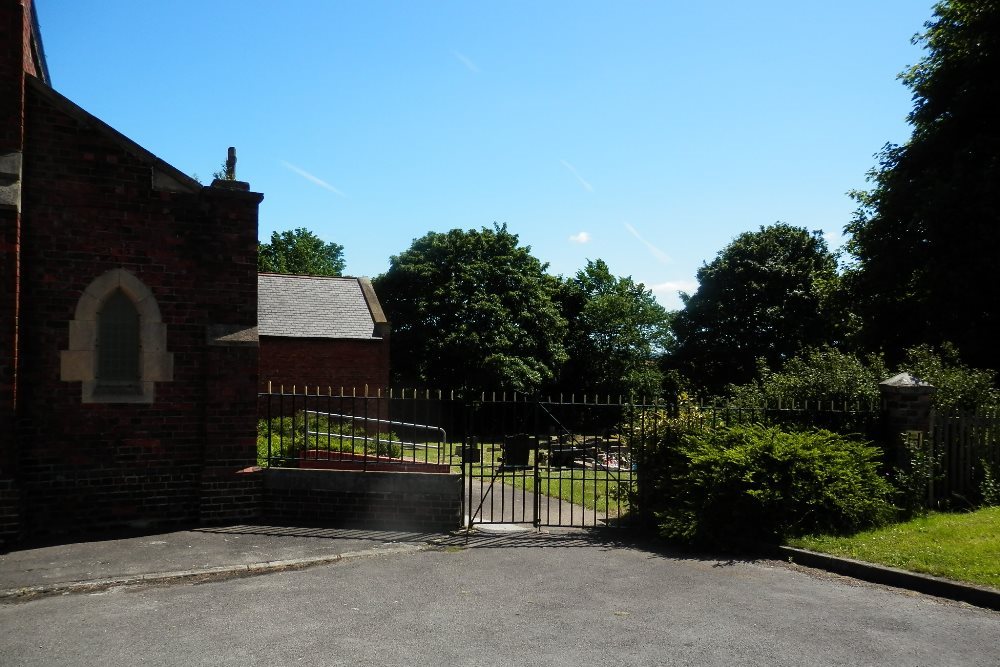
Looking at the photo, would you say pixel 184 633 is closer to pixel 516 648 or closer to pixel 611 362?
pixel 516 648

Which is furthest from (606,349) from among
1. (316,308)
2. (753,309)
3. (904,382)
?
(904,382)

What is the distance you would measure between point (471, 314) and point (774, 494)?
92.0ft

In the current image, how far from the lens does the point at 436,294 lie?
36.7m

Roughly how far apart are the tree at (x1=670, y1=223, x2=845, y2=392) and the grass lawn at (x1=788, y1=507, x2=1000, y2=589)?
26213 millimetres

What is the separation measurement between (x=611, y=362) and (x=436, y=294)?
1289 cm

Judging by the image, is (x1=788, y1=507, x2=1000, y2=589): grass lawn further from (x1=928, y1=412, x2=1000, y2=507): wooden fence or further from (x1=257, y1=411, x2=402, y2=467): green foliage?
(x1=257, y1=411, x2=402, y2=467): green foliage

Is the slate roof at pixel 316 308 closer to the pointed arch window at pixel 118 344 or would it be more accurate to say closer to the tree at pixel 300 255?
the pointed arch window at pixel 118 344

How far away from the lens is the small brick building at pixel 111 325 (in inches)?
360

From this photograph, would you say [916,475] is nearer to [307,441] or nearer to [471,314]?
[307,441]

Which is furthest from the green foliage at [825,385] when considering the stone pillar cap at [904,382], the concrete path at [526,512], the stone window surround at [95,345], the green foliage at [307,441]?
the stone window surround at [95,345]

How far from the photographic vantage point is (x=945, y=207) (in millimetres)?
18422

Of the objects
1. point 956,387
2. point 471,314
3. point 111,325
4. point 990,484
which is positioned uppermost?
point 471,314

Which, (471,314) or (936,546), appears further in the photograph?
(471,314)

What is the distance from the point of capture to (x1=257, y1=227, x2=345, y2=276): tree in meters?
63.1
